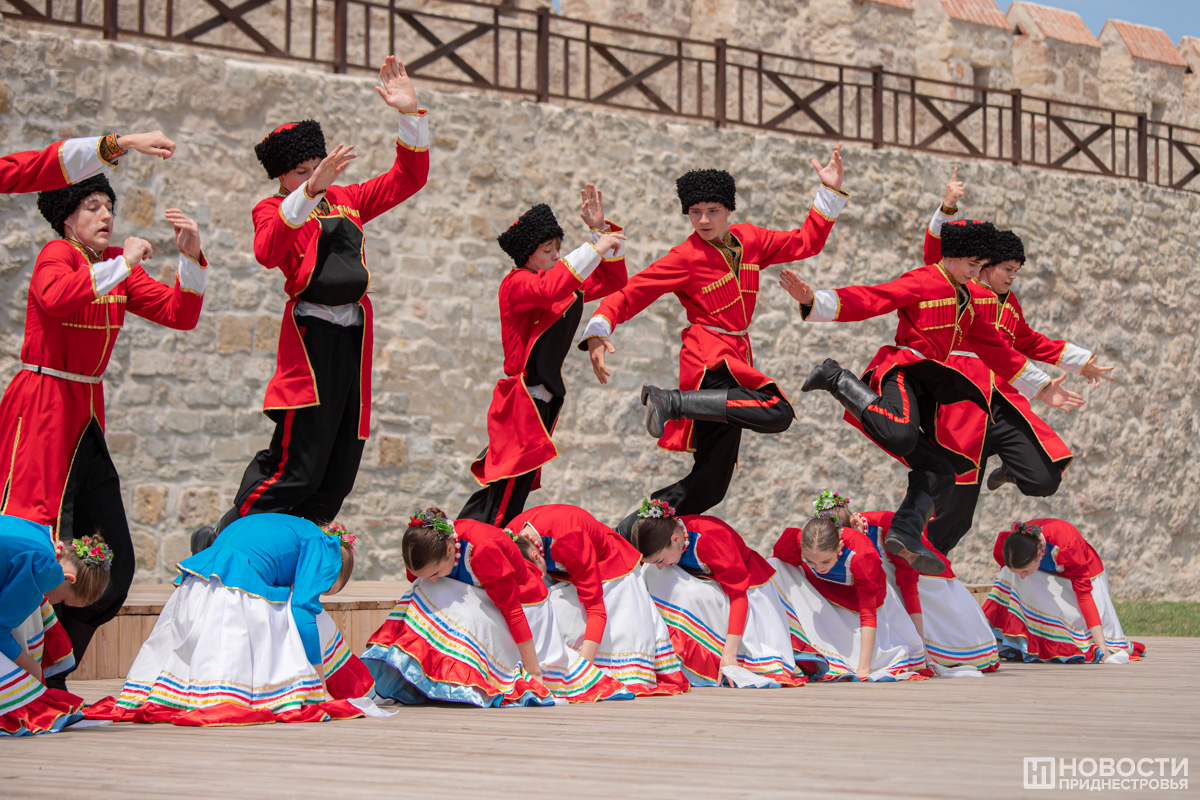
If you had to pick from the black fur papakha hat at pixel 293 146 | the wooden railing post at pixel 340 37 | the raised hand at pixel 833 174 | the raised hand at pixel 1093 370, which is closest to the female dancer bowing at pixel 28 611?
the black fur papakha hat at pixel 293 146

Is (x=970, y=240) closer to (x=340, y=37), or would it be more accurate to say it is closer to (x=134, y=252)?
(x=134, y=252)

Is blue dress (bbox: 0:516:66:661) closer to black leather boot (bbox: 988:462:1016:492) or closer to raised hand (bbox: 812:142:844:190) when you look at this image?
raised hand (bbox: 812:142:844:190)

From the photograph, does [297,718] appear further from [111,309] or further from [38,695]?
[111,309]

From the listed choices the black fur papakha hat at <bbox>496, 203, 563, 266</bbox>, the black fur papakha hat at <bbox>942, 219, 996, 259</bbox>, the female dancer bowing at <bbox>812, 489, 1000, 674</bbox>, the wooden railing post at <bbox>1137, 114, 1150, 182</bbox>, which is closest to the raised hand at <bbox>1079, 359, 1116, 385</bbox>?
the black fur papakha hat at <bbox>942, 219, 996, 259</bbox>

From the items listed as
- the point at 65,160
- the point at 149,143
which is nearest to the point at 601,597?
the point at 149,143

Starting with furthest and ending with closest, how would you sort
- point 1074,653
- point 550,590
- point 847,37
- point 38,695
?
point 847,37, point 1074,653, point 550,590, point 38,695

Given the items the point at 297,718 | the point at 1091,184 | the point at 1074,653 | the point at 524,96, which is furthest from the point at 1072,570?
the point at 1091,184

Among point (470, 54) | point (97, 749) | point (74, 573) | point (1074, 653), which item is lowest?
point (1074, 653)

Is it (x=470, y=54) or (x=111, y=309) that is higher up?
(x=470, y=54)

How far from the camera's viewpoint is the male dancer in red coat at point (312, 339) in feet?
13.2

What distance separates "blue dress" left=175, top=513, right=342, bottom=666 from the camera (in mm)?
3600

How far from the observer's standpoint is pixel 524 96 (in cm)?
915

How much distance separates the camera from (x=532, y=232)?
4703mm

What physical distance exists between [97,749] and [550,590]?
1790 millimetres
